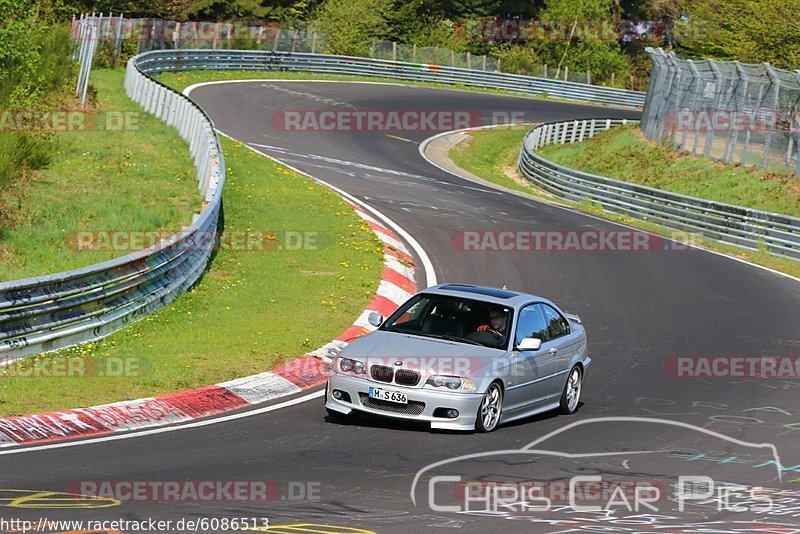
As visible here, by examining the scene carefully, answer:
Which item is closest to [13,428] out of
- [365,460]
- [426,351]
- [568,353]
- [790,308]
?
[365,460]

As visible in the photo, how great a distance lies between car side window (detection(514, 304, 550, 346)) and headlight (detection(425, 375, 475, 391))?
3.80 feet

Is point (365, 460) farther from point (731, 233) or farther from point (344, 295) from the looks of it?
point (731, 233)

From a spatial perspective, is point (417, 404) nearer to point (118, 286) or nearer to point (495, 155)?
point (118, 286)

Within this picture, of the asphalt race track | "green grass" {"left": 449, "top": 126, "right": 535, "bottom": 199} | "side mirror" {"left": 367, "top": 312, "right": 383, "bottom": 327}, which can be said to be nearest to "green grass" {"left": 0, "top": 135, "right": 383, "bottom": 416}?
the asphalt race track

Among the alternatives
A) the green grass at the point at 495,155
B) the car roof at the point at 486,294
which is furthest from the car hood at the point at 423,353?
the green grass at the point at 495,155

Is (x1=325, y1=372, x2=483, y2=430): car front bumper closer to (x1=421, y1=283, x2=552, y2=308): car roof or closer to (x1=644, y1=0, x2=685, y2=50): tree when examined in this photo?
→ (x1=421, y1=283, x2=552, y2=308): car roof

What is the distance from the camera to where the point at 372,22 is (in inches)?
2822

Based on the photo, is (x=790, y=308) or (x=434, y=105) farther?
(x=434, y=105)

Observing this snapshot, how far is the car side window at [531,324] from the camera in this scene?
1266 cm

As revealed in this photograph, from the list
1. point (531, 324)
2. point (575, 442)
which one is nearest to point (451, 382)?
point (575, 442)

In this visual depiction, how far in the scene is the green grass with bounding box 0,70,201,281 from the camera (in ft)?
57.6

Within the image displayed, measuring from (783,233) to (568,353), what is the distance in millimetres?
14981

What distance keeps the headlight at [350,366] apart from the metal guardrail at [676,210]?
56.7ft

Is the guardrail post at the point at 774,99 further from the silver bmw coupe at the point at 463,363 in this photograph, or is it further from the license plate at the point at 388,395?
the license plate at the point at 388,395
